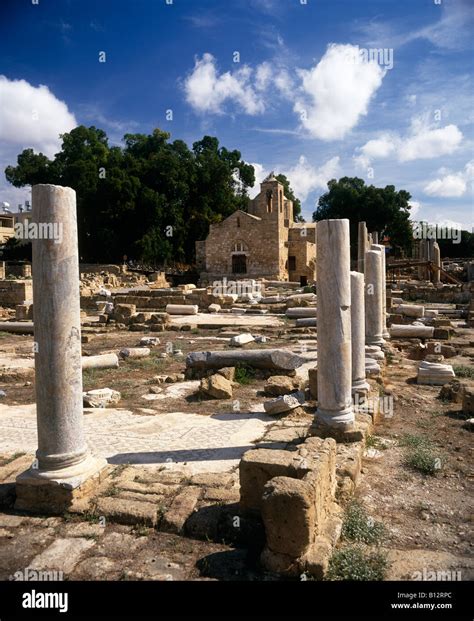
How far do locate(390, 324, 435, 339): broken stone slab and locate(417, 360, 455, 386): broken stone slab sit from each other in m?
5.62

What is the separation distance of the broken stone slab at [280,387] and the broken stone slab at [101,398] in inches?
98.5

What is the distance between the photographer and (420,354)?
12.9 meters

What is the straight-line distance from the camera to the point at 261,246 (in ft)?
128

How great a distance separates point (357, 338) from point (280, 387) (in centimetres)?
165

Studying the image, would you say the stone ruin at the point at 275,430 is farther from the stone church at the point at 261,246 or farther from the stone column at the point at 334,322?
the stone church at the point at 261,246

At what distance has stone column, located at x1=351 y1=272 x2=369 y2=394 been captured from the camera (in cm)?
753

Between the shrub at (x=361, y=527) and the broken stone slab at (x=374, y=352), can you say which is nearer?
the shrub at (x=361, y=527)

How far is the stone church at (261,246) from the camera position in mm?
38750

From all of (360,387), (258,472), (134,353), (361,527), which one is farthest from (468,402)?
(134,353)

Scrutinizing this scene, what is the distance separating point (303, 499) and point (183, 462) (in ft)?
7.54

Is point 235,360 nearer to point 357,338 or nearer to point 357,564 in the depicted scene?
point 357,338

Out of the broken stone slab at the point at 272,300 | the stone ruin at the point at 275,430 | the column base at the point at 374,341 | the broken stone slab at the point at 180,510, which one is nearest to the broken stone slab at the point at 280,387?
the stone ruin at the point at 275,430
